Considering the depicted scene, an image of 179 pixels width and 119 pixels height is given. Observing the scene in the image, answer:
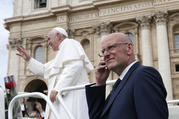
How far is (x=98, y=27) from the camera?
2059cm

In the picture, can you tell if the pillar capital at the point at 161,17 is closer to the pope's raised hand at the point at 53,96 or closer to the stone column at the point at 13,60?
the stone column at the point at 13,60

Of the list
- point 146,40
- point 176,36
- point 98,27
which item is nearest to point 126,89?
point 146,40

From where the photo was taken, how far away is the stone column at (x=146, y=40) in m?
18.6

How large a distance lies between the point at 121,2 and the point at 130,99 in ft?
64.1

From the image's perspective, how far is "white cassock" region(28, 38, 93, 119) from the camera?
2.87 m

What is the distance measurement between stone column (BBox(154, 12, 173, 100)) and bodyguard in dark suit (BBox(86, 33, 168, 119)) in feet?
52.7

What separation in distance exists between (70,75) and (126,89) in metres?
1.55

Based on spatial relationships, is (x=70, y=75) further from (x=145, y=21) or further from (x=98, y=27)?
(x=98, y=27)

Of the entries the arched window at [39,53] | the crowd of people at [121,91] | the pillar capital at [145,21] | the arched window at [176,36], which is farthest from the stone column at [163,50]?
the crowd of people at [121,91]

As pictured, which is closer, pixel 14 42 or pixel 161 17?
pixel 161 17

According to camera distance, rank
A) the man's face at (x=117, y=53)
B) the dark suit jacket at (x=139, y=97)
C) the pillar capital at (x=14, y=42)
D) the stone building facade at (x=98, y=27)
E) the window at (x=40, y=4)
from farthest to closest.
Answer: the window at (x=40, y=4)
the pillar capital at (x=14, y=42)
the stone building facade at (x=98, y=27)
the man's face at (x=117, y=53)
the dark suit jacket at (x=139, y=97)

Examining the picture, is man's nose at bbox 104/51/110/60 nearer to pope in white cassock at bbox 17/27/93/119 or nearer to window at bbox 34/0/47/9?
pope in white cassock at bbox 17/27/93/119

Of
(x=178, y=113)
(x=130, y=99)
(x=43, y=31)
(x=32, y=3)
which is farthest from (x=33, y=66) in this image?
(x=32, y=3)

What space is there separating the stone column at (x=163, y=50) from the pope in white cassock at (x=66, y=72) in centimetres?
1486
